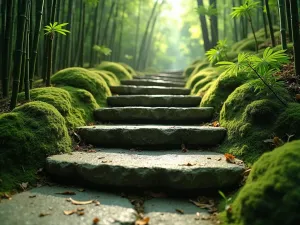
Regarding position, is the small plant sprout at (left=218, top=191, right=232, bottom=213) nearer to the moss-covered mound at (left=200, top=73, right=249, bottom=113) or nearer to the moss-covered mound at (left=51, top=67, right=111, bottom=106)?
the moss-covered mound at (left=200, top=73, right=249, bottom=113)

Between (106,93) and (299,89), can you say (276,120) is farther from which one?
(106,93)

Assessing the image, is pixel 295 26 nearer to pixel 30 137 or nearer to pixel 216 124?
pixel 216 124

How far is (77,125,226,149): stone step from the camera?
295cm

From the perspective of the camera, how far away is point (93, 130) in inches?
121

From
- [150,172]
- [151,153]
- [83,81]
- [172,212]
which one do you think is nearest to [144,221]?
[172,212]

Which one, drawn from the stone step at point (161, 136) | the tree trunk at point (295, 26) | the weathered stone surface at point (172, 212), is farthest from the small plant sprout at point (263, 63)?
the weathered stone surface at point (172, 212)

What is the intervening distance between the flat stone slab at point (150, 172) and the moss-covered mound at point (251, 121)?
0.34m

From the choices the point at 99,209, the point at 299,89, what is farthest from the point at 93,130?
the point at 299,89

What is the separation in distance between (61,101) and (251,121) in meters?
2.39

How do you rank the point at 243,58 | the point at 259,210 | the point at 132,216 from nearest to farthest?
1. the point at 259,210
2. the point at 132,216
3. the point at 243,58

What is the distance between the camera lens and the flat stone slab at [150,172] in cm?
212

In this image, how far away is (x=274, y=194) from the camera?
162 centimetres

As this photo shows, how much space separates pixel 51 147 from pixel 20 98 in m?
1.19

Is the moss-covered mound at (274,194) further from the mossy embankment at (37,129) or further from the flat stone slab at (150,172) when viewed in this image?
the mossy embankment at (37,129)
